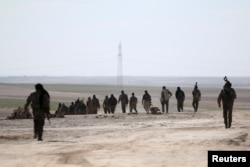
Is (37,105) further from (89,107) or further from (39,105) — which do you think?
(89,107)

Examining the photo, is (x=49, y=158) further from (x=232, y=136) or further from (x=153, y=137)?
(x=232, y=136)

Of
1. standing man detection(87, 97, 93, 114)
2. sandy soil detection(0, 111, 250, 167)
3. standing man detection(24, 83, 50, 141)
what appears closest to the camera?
sandy soil detection(0, 111, 250, 167)

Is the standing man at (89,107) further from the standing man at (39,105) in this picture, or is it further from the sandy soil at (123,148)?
the standing man at (39,105)

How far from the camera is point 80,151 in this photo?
46.2ft

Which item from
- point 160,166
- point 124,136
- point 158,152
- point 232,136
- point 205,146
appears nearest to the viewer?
point 160,166

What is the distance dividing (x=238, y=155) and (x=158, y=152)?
7.97 ft

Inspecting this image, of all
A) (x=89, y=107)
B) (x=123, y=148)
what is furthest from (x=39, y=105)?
(x=89, y=107)

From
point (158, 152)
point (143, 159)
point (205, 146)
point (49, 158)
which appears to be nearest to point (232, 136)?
point (205, 146)

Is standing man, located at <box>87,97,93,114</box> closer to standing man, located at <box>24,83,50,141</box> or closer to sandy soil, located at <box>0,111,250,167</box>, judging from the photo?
sandy soil, located at <box>0,111,250,167</box>

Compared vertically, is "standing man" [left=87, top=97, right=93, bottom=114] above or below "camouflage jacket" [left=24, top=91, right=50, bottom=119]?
below

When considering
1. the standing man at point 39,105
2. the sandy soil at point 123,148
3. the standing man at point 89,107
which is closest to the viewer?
the sandy soil at point 123,148

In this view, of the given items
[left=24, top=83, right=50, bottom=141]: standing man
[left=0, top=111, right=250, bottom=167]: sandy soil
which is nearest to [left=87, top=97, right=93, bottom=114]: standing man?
[left=0, top=111, right=250, bottom=167]: sandy soil

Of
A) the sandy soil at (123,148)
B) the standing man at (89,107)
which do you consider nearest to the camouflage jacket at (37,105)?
the sandy soil at (123,148)

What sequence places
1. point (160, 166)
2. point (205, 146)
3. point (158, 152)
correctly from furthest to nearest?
point (205, 146), point (158, 152), point (160, 166)
